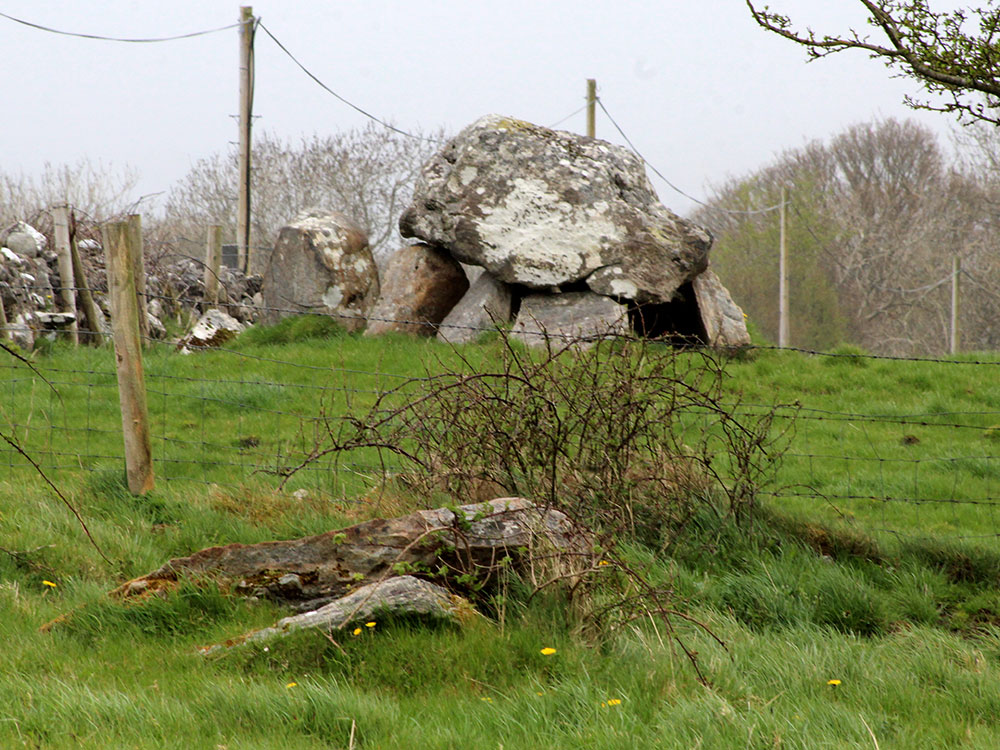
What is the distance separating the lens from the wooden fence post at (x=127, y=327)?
5438 millimetres

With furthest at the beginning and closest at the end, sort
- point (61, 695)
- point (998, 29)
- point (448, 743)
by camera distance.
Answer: point (998, 29)
point (61, 695)
point (448, 743)

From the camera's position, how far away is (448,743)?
279 cm

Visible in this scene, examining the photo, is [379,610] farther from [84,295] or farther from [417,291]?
[84,295]

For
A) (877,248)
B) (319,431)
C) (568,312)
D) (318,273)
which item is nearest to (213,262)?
(318,273)

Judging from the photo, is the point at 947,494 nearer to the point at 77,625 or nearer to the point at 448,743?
the point at 448,743

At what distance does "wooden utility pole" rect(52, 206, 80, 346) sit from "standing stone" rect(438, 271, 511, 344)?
497cm

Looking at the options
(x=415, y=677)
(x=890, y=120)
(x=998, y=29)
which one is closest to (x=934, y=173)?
(x=890, y=120)

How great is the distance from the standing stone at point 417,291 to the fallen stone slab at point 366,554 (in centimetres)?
758

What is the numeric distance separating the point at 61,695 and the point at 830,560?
12.8 ft

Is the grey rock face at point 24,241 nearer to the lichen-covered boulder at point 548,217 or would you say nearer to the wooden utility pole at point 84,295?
the wooden utility pole at point 84,295

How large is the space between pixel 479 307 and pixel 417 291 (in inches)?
39.4

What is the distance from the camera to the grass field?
114 inches

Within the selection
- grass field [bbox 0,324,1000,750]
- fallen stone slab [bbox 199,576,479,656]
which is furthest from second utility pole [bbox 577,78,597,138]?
fallen stone slab [bbox 199,576,479,656]

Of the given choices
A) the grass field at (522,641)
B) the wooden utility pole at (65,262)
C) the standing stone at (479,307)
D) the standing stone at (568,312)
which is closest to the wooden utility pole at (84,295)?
the wooden utility pole at (65,262)
